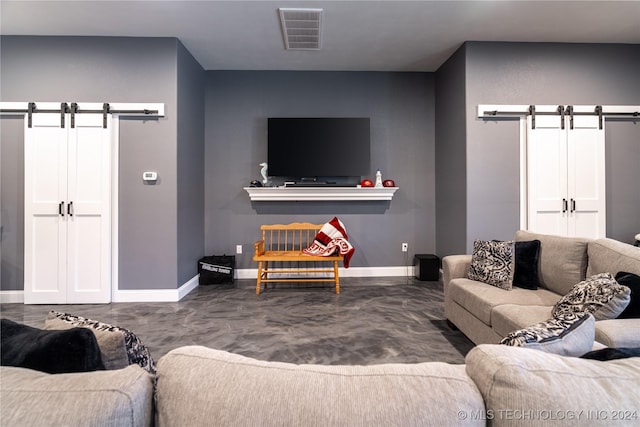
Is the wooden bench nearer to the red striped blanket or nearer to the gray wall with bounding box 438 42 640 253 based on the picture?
the red striped blanket

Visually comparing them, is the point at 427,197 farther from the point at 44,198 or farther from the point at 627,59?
the point at 44,198

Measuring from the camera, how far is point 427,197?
15.1ft

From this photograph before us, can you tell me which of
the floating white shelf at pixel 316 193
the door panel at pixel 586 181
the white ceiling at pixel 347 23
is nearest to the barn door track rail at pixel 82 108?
the white ceiling at pixel 347 23

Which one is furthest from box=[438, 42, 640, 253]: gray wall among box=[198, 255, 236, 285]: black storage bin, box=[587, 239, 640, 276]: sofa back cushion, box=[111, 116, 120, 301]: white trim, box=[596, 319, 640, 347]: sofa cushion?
box=[111, 116, 120, 301]: white trim

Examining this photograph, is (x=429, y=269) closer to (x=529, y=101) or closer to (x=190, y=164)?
(x=529, y=101)

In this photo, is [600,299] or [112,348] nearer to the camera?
[112,348]

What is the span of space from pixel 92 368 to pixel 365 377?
22.7 inches

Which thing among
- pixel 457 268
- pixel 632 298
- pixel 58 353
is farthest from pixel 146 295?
pixel 632 298

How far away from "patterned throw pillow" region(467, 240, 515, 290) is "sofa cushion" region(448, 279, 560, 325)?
55mm

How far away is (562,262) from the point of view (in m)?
2.19

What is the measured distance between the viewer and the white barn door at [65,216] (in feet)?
11.3

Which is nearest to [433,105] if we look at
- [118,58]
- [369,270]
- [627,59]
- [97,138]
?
[627,59]

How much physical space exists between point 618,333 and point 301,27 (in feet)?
11.9

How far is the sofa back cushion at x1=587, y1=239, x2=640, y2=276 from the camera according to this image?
173 cm
